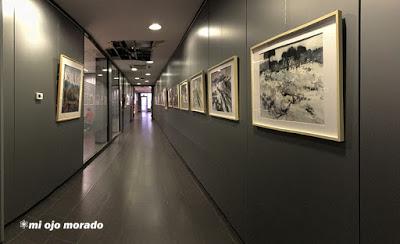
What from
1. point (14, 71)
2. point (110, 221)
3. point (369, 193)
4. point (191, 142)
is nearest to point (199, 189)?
point (191, 142)

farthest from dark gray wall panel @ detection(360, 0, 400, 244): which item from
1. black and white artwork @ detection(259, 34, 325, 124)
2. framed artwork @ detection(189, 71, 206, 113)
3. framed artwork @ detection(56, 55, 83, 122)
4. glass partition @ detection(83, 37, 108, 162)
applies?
glass partition @ detection(83, 37, 108, 162)

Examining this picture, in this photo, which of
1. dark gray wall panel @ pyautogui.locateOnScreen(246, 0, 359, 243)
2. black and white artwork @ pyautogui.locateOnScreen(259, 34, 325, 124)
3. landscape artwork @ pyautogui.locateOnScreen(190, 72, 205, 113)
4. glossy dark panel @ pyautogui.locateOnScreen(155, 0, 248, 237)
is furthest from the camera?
landscape artwork @ pyautogui.locateOnScreen(190, 72, 205, 113)

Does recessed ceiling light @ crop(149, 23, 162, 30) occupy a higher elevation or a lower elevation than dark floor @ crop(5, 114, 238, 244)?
higher

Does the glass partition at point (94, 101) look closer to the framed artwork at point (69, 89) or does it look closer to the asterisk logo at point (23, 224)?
the framed artwork at point (69, 89)

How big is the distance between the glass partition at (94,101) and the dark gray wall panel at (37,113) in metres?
1.69

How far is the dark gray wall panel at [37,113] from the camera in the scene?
123 inches

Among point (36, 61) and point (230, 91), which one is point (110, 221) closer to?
point (230, 91)

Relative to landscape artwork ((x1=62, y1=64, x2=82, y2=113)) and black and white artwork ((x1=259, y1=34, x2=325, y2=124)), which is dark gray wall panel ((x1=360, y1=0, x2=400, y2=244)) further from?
landscape artwork ((x1=62, y1=64, x2=82, y2=113))

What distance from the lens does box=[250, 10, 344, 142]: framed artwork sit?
134cm

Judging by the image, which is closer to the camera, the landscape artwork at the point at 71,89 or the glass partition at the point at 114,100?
the landscape artwork at the point at 71,89

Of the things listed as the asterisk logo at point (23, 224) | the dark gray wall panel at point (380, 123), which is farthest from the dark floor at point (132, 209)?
the dark gray wall panel at point (380, 123)

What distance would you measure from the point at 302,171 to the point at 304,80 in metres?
0.58

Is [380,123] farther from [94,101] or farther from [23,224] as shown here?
[94,101]

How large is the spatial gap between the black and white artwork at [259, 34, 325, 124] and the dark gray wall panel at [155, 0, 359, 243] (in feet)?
0.49
